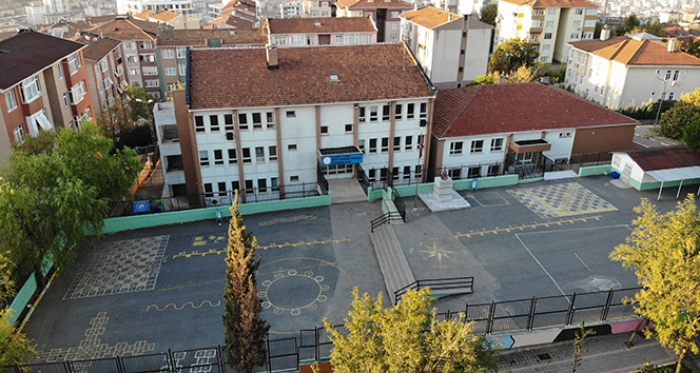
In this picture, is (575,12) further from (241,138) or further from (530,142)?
(241,138)

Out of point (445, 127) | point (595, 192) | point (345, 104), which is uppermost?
point (345, 104)

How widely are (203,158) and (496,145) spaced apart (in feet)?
72.7

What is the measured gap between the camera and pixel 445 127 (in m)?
38.1

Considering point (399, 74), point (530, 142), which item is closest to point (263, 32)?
point (399, 74)

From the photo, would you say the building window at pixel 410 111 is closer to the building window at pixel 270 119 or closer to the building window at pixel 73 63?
the building window at pixel 270 119

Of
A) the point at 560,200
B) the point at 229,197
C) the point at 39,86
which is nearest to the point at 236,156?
the point at 229,197

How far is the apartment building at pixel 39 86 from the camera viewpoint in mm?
32156

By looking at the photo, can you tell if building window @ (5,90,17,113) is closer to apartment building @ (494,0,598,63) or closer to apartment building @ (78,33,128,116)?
apartment building @ (78,33,128,116)

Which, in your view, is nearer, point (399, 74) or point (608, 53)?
point (399, 74)

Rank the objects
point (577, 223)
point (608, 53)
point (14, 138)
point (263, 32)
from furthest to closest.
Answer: point (263, 32), point (608, 53), point (14, 138), point (577, 223)

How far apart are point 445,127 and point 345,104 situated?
8373mm

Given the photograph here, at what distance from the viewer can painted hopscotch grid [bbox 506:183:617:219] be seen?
→ 31.8 metres

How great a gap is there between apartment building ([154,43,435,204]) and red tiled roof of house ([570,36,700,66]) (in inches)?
1300

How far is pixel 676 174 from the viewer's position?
33906 mm
